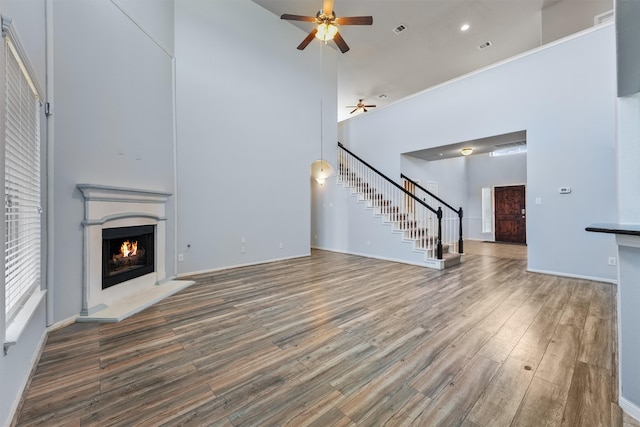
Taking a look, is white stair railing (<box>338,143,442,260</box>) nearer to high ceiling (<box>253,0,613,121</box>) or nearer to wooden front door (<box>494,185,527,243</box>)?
high ceiling (<box>253,0,613,121</box>)

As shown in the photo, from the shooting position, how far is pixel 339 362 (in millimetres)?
2010

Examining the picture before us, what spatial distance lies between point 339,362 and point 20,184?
288 cm

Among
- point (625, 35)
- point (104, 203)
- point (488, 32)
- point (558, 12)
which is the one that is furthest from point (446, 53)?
point (104, 203)

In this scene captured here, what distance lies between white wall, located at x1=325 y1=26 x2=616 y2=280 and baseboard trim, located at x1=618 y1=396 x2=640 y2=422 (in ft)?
13.0

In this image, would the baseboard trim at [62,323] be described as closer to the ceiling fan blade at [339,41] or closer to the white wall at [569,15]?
the ceiling fan blade at [339,41]

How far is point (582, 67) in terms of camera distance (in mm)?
4375

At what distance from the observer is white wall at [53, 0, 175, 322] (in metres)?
2.73

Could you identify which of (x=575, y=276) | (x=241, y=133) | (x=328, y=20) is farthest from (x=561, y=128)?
(x=241, y=133)

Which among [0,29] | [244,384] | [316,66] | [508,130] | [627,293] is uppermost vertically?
[316,66]

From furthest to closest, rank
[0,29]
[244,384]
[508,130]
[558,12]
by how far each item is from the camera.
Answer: [558,12]
[508,130]
[244,384]
[0,29]

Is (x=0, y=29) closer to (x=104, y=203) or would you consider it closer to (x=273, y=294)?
(x=104, y=203)

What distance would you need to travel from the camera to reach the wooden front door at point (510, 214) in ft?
30.0

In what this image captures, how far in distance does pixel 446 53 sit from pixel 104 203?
9.19m

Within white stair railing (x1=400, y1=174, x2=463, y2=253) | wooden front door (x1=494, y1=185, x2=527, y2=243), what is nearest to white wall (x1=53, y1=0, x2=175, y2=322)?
white stair railing (x1=400, y1=174, x2=463, y2=253)
